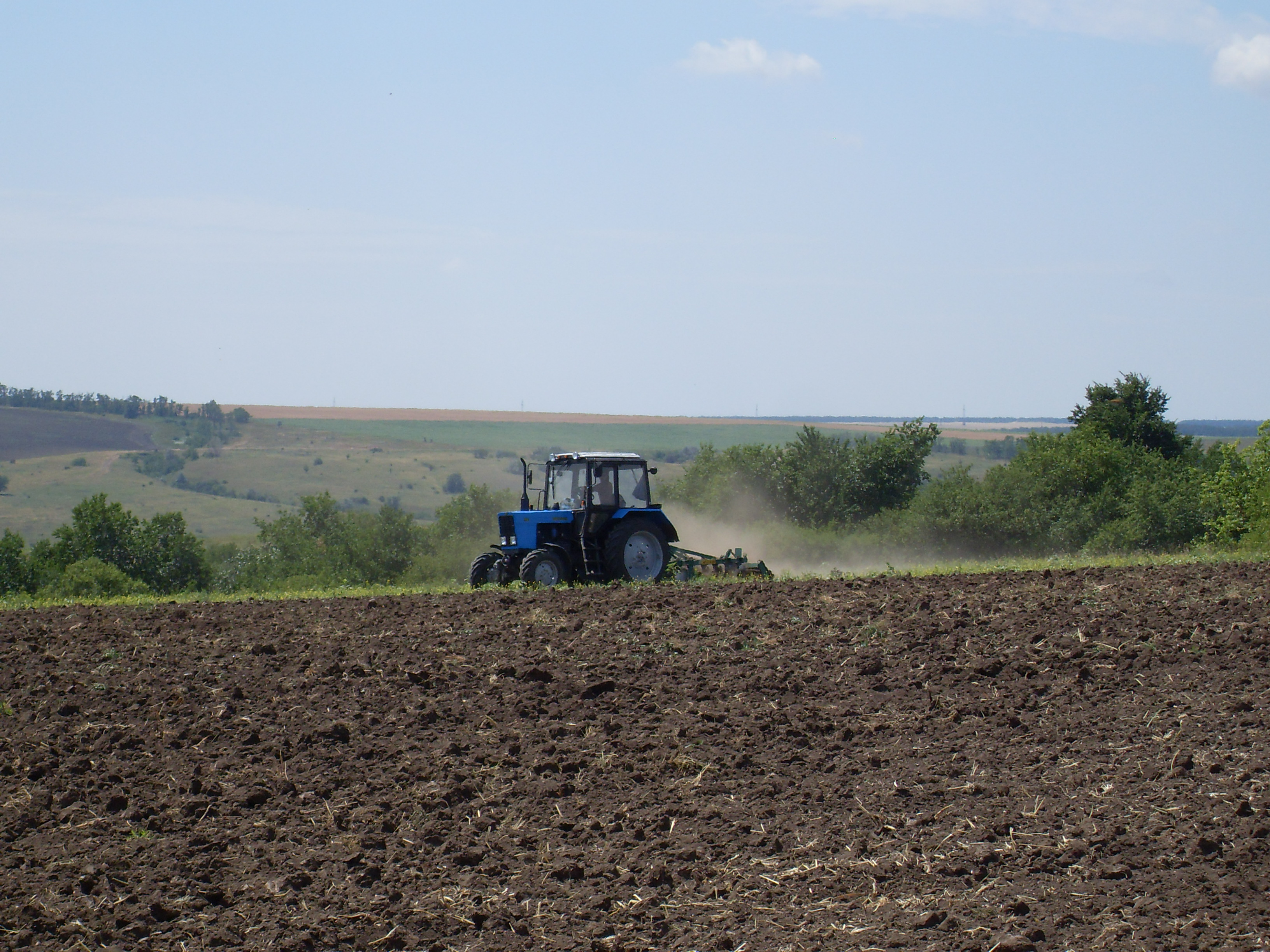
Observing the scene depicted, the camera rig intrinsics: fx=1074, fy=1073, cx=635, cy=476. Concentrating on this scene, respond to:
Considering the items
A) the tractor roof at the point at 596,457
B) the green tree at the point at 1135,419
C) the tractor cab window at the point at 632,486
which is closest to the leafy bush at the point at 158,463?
the green tree at the point at 1135,419

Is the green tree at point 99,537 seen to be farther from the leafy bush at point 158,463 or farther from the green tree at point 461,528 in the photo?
the leafy bush at point 158,463

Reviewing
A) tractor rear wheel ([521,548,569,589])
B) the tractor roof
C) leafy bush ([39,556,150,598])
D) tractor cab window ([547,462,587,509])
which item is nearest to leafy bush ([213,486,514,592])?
leafy bush ([39,556,150,598])

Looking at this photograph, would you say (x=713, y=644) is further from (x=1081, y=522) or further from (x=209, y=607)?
(x=1081, y=522)

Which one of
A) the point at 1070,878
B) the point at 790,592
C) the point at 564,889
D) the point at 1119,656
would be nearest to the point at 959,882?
the point at 1070,878

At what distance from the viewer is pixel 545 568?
15.8 metres

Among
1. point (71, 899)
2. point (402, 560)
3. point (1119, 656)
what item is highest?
point (1119, 656)

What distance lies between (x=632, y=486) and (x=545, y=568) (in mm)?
1969

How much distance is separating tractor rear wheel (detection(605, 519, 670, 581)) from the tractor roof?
37.1 inches

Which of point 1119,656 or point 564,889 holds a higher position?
point 1119,656

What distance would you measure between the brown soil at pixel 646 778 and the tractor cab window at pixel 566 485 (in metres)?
4.67

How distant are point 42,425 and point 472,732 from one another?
13081 cm

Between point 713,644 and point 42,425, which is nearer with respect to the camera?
point 713,644

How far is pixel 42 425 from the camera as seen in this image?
121 metres

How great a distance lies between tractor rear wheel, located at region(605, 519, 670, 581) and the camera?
52.6ft
